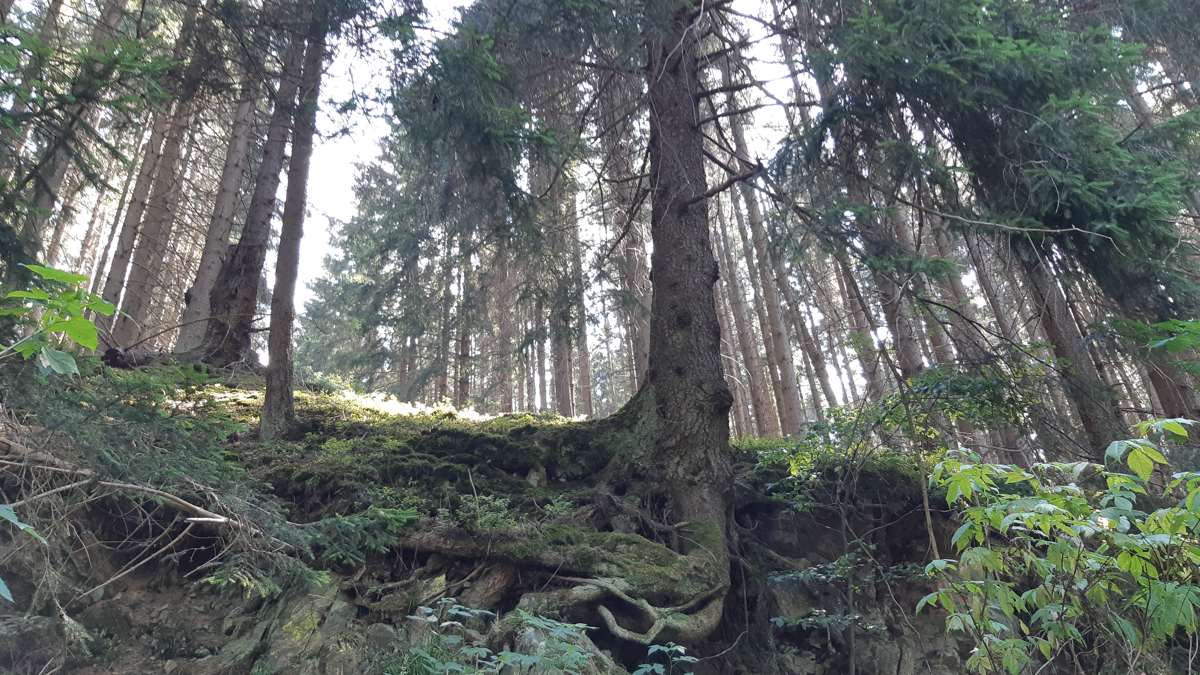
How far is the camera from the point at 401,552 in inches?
182

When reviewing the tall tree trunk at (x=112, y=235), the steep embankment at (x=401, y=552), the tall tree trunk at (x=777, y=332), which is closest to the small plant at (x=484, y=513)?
the steep embankment at (x=401, y=552)

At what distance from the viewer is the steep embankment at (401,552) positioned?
3.46m

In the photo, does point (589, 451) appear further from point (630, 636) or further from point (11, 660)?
point (11, 660)

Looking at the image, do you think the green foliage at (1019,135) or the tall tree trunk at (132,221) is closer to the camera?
the green foliage at (1019,135)

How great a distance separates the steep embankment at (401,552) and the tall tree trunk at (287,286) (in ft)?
1.26

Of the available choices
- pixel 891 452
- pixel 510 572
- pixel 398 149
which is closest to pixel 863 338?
pixel 891 452

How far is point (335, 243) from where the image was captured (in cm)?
2255

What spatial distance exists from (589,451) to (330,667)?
9.43ft

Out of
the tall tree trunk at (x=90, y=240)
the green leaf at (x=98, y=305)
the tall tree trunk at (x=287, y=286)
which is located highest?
the tall tree trunk at (x=90, y=240)

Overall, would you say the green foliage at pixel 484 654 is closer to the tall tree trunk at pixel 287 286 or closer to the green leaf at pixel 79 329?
the green leaf at pixel 79 329

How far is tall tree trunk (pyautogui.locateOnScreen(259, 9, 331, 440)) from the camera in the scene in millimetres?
6043

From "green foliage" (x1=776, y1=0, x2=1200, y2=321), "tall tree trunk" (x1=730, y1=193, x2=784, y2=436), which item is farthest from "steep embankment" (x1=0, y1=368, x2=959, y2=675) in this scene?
"tall tree trunk" (x1=730, y1=193, x2=784, y2=436)

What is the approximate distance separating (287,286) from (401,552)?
297 cm

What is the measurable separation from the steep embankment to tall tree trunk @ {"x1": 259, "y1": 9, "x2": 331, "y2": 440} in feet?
1.26
